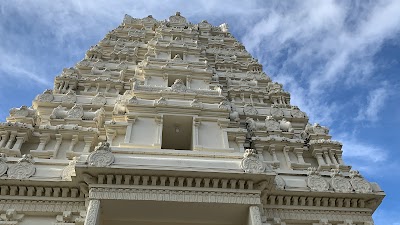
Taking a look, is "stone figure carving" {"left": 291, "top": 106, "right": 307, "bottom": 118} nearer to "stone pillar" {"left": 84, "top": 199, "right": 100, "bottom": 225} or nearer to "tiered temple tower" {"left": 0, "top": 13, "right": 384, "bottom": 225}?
"tiered temple tower" {"left": 0, "top": 13, "right": 384, "bottom": 225}

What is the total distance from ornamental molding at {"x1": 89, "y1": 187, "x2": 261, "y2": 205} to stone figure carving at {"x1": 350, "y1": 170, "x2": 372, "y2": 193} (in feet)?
15.6

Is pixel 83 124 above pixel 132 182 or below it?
above

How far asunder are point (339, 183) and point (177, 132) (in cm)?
855

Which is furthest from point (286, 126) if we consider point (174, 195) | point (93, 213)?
point (93, 213)

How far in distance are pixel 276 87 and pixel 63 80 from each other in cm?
1476

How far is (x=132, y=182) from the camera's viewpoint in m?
15.0

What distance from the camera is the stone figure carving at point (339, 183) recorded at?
17.0 meters

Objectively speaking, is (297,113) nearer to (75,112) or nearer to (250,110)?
(250,110)

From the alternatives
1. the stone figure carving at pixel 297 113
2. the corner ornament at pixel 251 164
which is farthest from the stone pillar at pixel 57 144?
the stone figure carving at pixel 297 113

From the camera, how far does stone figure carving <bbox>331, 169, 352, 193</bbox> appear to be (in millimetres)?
16984

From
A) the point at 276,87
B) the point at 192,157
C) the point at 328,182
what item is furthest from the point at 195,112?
the point at 276,87

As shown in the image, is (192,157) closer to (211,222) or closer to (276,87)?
(211,222)

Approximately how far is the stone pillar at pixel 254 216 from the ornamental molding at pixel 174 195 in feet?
0.74

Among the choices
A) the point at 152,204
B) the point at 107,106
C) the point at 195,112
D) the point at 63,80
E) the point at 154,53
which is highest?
the point at 154,53
